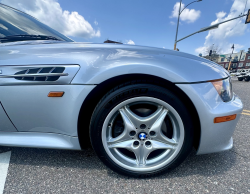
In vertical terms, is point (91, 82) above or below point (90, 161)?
above

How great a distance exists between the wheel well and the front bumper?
1.4 inches

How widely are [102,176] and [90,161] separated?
23 cm

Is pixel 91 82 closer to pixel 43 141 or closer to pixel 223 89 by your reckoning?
pixel 43 141

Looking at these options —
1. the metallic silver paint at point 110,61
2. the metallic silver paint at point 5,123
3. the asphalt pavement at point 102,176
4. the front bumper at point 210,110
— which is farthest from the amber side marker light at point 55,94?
the front bumper at point 210,110

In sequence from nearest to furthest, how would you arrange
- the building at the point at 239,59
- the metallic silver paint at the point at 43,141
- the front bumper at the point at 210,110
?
the front bumper at the point at 210,110 < the metallic silver paint at the point at 43,141 < the building at the point at 239,59

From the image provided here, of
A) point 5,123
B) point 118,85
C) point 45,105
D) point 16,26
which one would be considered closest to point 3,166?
point 5,123

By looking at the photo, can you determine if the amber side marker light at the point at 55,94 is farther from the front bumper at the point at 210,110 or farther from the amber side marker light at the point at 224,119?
the amber side marker light at the point at 224,119

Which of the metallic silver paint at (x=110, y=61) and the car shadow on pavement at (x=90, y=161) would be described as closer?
the metallic silver paint at (x=110, y=61)

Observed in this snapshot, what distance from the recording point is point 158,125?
3.60 ft

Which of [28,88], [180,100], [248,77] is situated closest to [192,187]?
[180,100]

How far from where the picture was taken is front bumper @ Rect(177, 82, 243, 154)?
3.35 ft

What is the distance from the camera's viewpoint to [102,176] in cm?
114

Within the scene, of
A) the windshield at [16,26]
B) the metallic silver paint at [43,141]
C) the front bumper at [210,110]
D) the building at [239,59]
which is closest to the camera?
the front bumper at [210,110]

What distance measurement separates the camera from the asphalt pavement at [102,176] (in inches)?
40.4
